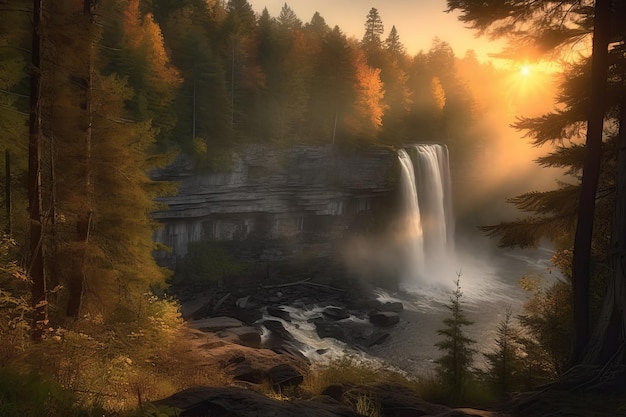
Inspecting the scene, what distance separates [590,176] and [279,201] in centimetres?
2802

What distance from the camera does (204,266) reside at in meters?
30.4

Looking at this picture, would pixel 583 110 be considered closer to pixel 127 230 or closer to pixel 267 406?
pixel 267 406

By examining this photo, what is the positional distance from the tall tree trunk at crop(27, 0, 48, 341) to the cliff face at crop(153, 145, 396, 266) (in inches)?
846

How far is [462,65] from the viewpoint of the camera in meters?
70.2

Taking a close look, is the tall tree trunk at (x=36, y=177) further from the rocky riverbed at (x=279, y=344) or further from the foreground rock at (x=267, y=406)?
the rocky riverbed at (x=279, y=344)

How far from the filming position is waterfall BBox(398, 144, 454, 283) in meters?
35.9

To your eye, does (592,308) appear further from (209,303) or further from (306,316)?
(209,303)

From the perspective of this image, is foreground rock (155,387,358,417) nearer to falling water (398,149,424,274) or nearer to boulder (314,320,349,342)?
boulder (314,320,349,342)

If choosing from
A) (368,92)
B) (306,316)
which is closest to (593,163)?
(306,316)

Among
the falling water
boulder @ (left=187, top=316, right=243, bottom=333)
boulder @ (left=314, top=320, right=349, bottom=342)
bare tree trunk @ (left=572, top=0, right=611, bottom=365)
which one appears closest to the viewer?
bare tree trunk @ (left=572, top=0, right=611, bottom=365)

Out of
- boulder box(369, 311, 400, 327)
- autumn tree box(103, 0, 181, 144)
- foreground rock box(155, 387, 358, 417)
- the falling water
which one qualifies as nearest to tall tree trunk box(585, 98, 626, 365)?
foreground rock box(155, 387, 358, 417)

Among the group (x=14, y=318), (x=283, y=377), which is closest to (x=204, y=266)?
(x=283, y=377)

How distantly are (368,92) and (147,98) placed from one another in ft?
62.7

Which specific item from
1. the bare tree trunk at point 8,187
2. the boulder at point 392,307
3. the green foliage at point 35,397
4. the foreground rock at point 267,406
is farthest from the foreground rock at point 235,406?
the boulder at point 392,307
